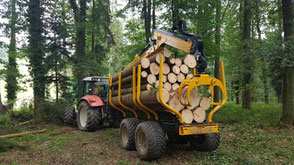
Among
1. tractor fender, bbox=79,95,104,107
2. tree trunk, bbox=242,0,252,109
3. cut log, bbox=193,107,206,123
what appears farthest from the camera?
tree trunk, bbox=242,0,252,109

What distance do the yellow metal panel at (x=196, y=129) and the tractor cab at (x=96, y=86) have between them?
210 inches

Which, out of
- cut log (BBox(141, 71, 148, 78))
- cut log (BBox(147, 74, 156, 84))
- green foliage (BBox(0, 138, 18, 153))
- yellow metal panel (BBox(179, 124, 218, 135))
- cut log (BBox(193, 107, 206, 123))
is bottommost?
green foliage (BBox(0, 138, 18, 153))

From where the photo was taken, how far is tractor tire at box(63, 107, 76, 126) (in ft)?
31.4

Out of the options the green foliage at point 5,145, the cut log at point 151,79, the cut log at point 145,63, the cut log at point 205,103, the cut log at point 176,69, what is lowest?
the green foliage at point 5,145

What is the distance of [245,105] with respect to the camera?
13.1 m

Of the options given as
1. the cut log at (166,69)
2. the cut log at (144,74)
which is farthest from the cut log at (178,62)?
the cut log at (144,74)

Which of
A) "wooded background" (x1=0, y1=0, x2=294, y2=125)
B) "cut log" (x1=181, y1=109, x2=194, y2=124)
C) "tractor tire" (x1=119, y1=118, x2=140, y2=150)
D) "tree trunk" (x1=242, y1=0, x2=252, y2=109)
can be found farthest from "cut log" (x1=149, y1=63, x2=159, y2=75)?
"tree trunk" (x1=242, y1=0, x2=252, y2=109)

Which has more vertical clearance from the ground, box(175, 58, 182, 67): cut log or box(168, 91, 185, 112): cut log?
box(175, 58, 182, 67): cut log

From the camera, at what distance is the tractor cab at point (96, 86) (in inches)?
364

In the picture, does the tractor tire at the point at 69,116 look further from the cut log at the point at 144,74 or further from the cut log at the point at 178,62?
the cut log at the point at 178,62

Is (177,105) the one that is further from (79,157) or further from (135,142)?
(79,157)

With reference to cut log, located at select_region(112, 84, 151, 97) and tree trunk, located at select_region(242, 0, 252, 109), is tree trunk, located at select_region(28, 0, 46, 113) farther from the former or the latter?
tree trunk, located at select_region(242, 0, 252, 109)

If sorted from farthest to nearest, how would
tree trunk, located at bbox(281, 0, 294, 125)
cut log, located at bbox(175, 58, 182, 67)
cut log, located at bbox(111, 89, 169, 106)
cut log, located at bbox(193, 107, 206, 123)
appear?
tree trunk, located at bbox(281, 0, 294, 125) < cut log, located at bbox(175, 58, 182, 67) < cut log, located at bbox(193, 107, 206, 123) < cut log, located at bbox(111, 89, 169, 106)

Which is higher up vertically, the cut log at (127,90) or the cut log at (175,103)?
the cut log at (127,90)
